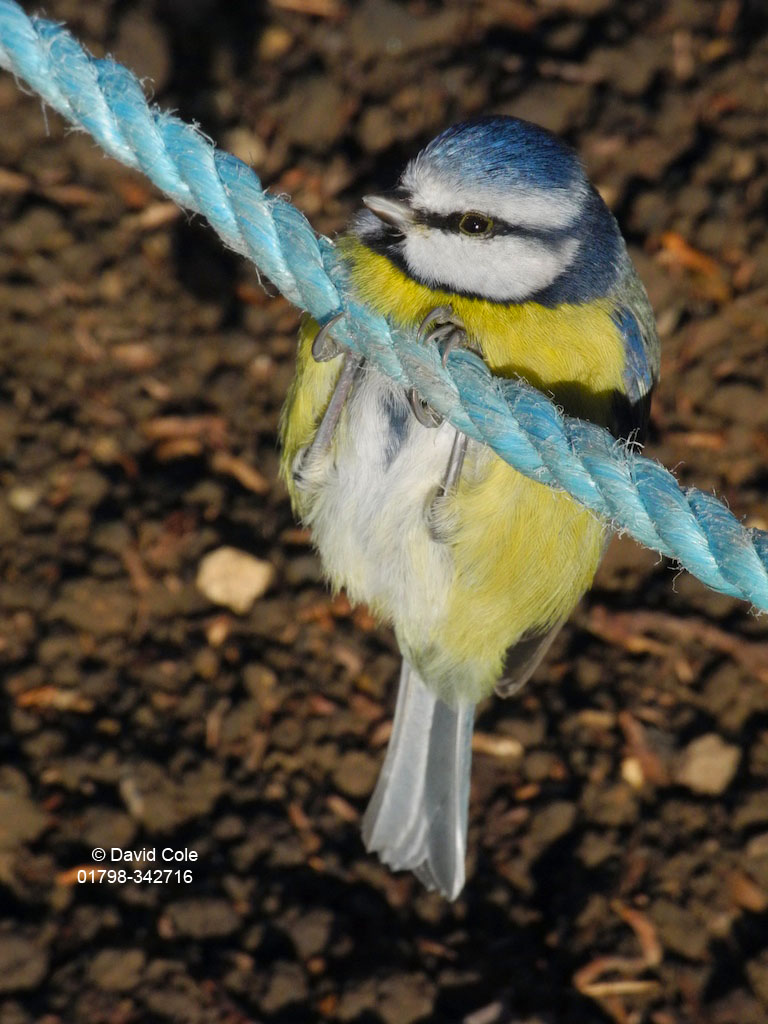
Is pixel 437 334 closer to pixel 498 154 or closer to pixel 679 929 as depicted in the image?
pixel 498 154

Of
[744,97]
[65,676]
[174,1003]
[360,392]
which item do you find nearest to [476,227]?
[360,392]

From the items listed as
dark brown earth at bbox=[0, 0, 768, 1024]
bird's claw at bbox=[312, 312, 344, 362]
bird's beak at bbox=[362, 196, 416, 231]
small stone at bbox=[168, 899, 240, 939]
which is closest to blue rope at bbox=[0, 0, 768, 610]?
bird's claw at bbox=[312, 312, 344, 362]

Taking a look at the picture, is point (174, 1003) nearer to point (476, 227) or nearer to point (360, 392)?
point (360, 392)

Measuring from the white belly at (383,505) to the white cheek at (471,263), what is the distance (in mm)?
228

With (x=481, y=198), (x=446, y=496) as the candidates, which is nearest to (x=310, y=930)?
(x=446, y=496)

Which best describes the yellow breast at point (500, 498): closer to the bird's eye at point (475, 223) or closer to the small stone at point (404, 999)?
the bird's eye at point (475, 223)

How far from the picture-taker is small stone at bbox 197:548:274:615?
3199 millimetres

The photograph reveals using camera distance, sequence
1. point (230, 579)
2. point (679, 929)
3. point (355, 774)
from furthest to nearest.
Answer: point (230, 579)
point (355, 774)
point (679, 929)

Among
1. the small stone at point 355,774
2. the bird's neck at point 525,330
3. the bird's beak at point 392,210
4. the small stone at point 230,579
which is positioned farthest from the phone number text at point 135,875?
the bird's beak at point 392,210

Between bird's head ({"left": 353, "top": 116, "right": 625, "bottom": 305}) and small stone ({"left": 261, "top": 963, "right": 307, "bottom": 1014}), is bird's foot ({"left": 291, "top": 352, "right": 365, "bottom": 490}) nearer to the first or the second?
bird's head ({"left": 353, "top": 116, "right": 625, "bottom": 305})

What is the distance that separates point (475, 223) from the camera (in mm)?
2086

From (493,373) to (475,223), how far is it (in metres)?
0.31

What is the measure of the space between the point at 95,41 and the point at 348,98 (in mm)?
924

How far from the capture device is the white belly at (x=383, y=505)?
2.14 m
